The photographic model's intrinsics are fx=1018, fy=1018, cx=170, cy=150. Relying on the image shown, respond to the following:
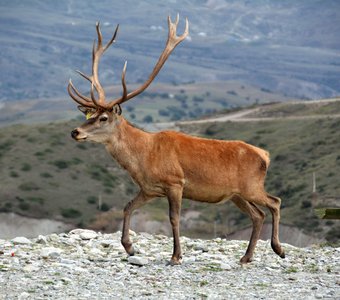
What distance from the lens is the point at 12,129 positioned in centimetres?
10869

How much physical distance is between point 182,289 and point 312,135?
86682mm

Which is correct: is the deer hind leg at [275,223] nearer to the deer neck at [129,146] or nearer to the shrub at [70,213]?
the deer neck at [129,146]

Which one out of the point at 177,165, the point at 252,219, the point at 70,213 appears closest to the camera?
the point at 177,165

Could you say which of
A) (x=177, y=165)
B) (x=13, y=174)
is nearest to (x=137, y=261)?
(x=177, y=165)

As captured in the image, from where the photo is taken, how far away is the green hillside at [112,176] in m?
76.1

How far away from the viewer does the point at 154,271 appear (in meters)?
15.8

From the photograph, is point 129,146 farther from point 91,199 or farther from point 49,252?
point 91,199

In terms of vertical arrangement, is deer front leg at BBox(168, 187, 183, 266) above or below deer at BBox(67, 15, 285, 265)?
below

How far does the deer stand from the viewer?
16906mm

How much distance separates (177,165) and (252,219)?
1716 millimetres

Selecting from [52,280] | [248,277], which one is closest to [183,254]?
[248,277]

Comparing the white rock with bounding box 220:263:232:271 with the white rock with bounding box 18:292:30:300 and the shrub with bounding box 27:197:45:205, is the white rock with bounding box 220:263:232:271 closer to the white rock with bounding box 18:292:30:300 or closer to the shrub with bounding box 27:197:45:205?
the white rock with bounding box 18:292:30:300

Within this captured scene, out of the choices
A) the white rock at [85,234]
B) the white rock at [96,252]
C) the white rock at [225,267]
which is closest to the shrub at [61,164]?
the white rock at [85,234]

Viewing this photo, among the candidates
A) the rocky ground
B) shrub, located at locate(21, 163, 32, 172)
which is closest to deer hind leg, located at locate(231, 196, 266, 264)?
the rocky ground
